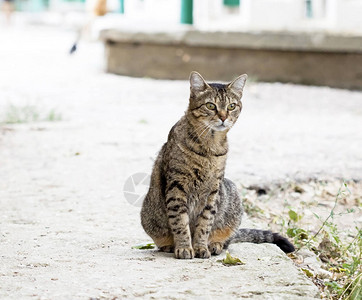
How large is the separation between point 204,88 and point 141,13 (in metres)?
18.0

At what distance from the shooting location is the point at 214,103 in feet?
12.1

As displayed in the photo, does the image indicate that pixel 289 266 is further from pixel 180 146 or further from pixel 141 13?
pixel 141 13

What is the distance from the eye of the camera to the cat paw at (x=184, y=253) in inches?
146

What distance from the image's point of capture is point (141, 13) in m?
21.4

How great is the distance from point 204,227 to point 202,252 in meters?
0.13

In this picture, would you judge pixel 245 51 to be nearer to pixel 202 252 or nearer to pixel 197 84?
pixel 197 84

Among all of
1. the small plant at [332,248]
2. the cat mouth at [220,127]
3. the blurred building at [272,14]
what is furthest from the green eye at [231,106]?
the blurred building at [272,14]

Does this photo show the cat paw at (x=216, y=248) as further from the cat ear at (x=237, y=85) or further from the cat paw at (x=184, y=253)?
the cat ear at (x=237, y=85)

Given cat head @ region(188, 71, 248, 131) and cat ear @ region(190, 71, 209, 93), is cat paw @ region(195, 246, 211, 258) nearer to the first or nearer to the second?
cat head @ region(188, 71, 248, 131)

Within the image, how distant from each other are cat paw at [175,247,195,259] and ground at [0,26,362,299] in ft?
0.22

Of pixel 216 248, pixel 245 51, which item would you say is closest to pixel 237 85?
pixel 216 248

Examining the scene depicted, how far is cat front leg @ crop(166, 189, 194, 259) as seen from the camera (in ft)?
12.1

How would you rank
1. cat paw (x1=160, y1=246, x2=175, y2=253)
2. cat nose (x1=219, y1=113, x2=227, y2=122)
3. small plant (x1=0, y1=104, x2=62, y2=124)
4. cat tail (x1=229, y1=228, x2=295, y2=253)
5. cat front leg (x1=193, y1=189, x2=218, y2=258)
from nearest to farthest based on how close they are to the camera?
1. cat nose (x1=219, y1=113, x2=227, y2=122)
2. cat front leg (x1=193, y1=189, x2=218, y2=258)
3. cat paw (x1=160, y1=246, x2=175, y2=253)
4. cat tail (x1=229, y1=228, x2=295, y2=253)
5. small plant (x1=0, y1=104, x2=62, y2=124)

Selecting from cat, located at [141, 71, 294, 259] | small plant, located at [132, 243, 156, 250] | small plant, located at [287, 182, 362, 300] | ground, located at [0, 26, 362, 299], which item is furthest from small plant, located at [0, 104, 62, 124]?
cat, located at [141, 71, 294, 259]
